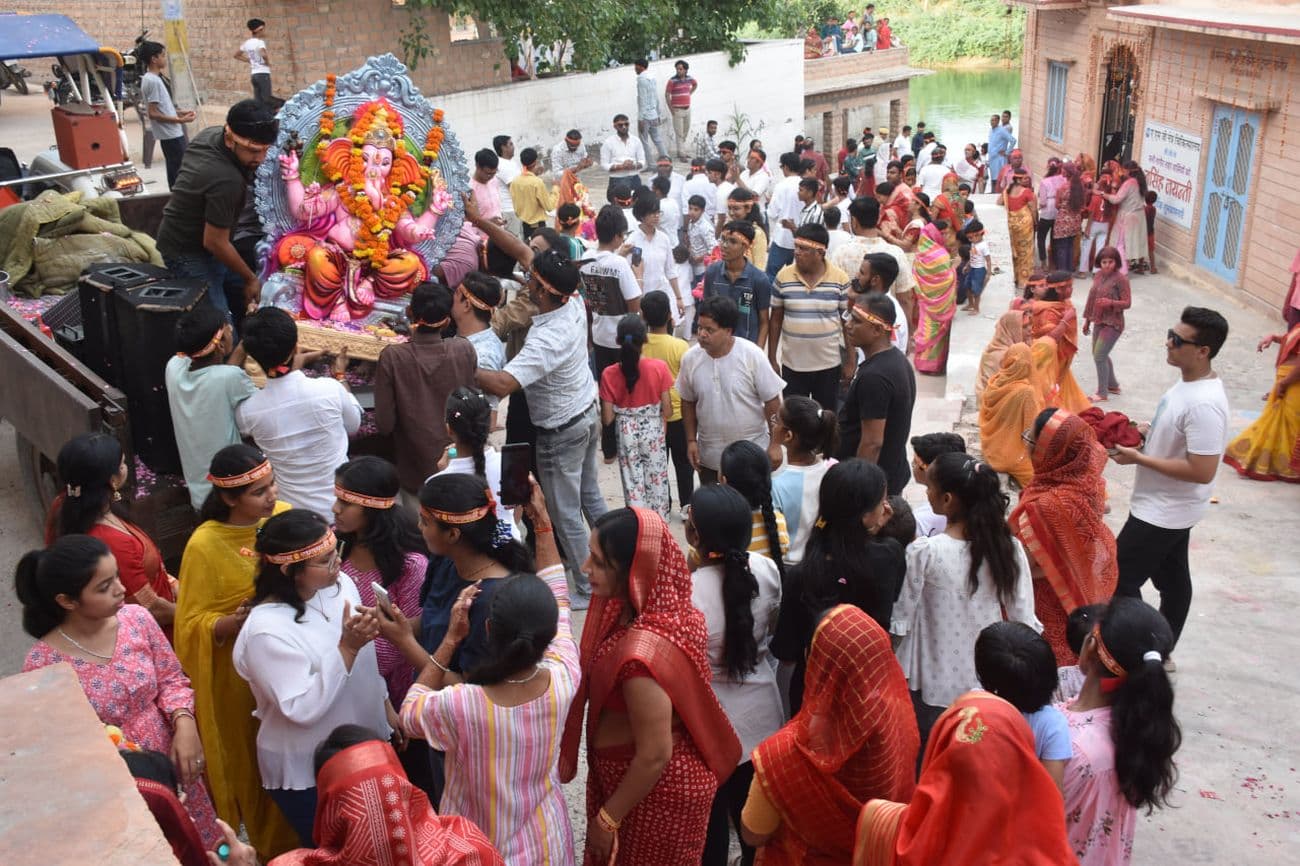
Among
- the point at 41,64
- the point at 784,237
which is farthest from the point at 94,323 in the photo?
the point at 41,64

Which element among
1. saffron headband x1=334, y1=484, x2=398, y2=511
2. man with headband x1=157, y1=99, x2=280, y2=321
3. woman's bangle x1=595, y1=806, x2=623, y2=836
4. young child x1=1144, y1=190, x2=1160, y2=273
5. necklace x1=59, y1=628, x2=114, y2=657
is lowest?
young child x1=1144, y1=190, x2=1160, y2=273

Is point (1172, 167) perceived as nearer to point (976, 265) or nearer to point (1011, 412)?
point (976, 265)

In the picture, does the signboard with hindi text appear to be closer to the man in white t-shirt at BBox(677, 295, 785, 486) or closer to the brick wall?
the brick wall

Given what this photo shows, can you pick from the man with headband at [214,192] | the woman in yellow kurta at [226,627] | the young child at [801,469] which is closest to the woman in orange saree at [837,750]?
the young child at [801,469]

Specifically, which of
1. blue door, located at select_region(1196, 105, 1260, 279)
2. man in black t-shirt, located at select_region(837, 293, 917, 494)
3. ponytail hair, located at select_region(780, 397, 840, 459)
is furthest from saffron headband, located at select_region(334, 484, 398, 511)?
blue door, located at select_region(1196, 105, 1260, 279)

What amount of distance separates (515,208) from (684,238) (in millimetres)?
2034

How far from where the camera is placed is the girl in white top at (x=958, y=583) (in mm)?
3645

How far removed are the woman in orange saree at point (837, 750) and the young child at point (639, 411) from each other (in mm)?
2982

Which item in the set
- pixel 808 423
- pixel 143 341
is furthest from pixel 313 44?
pixel 808 423

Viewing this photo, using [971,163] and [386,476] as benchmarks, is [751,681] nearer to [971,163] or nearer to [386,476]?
[386,476]

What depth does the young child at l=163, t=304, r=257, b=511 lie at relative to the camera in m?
4.69

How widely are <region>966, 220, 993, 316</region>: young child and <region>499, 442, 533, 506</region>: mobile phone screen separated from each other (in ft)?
27.9

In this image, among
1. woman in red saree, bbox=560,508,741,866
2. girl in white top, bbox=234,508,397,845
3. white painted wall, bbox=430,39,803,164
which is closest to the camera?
woman in red saree, bbox=560,508,741,866

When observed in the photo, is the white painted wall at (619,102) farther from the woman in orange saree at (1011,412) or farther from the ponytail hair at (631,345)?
the ponytail hair at (631,345)
